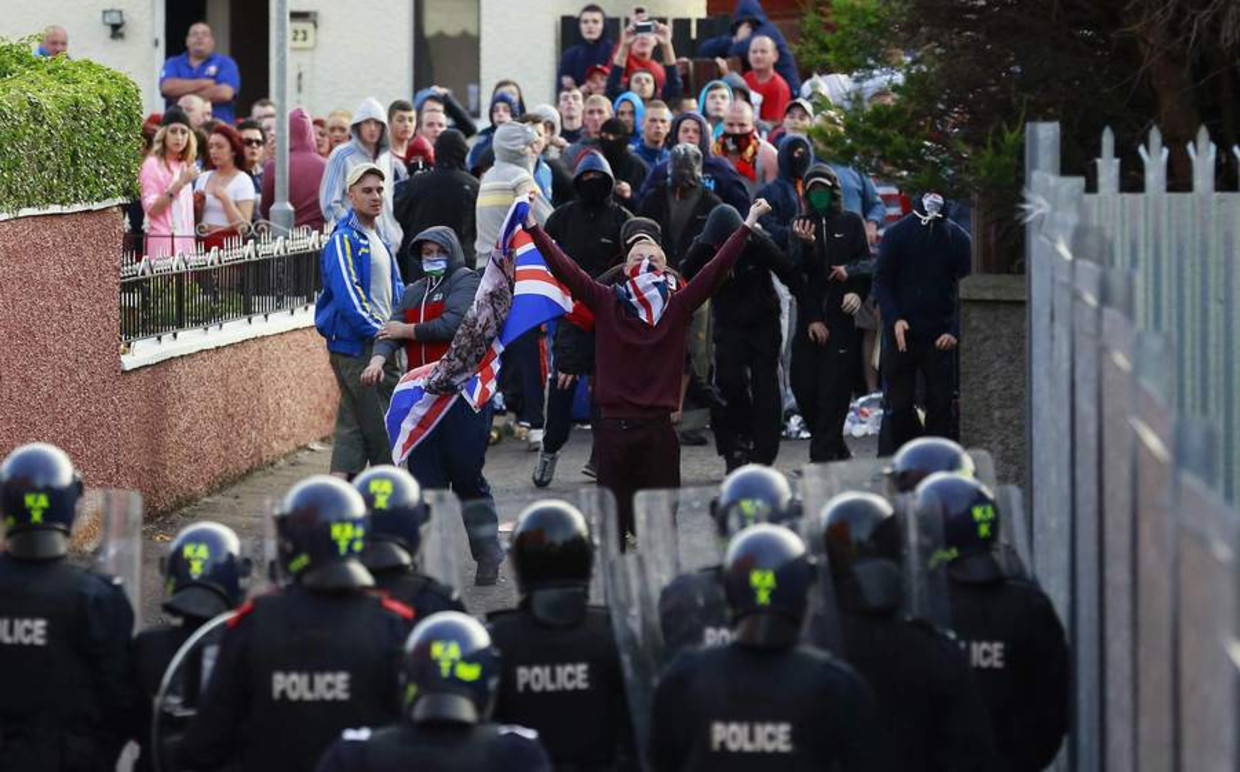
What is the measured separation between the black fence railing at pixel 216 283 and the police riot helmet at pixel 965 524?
7574 millimetres

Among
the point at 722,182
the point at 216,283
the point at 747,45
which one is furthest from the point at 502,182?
the point at 747,45

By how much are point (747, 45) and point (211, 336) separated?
28.3ft

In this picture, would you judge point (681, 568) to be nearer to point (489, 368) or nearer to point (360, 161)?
point (489, 368)

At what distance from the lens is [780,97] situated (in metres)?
21.1

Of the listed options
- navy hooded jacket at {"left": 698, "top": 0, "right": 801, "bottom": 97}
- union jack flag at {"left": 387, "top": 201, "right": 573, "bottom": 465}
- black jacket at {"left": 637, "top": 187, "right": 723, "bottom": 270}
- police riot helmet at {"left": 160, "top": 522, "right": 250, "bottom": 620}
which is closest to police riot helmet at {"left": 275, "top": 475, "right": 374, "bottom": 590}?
police riot helmet at {"left": 160, "top": 522, "right": 250, "bottom": 620}

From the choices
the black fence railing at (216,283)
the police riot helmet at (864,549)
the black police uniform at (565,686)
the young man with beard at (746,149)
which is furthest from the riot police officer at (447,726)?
the young man with beard at (746,149)

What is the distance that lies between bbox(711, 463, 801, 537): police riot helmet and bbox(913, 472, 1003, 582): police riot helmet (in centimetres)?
37

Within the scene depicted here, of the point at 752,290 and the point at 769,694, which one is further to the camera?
the point at 752,290

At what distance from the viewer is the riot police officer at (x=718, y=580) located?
6852mm

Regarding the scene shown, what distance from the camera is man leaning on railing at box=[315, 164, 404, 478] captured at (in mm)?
13000

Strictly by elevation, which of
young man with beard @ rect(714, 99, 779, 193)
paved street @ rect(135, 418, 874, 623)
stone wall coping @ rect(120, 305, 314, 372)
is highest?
young man with beard @ rect(714, 99, 779, 193)

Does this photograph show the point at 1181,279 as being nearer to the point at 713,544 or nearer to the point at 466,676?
the point at 713,544

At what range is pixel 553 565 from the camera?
663 centimetres

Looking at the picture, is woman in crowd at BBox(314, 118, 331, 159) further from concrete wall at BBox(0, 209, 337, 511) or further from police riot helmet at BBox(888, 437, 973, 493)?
police riot helmet at BBox(888, 437, 973, 493)
